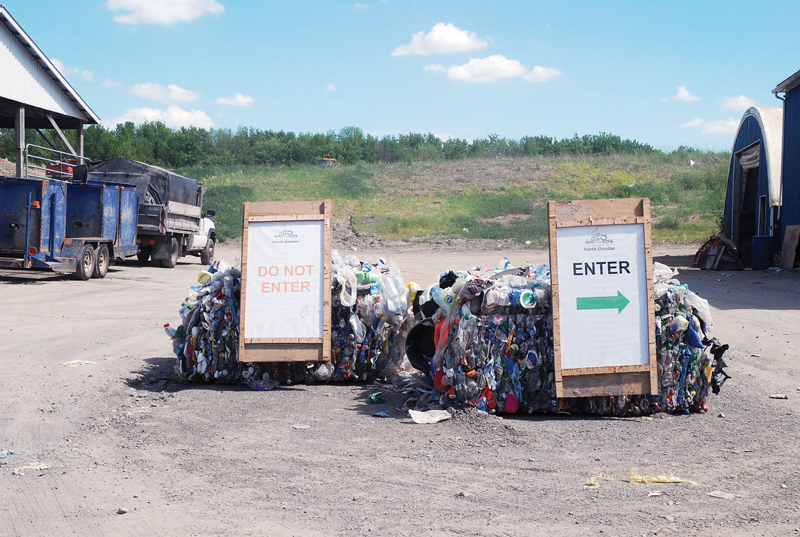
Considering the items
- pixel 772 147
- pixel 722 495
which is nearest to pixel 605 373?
pixel 722 495

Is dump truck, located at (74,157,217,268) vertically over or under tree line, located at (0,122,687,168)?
under

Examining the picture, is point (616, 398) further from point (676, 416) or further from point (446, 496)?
point (446, 496)

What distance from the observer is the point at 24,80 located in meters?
20.9

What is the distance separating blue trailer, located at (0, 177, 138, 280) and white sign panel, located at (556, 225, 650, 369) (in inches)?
522

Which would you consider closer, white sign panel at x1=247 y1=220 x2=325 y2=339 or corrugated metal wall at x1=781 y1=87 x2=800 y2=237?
white sign panel at x1=247 y1=220 x2=325 y2=339

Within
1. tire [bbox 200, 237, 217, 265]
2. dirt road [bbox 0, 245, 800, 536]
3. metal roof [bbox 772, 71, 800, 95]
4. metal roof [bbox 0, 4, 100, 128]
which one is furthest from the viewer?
tire [bbox 200, 237, 217, 265]

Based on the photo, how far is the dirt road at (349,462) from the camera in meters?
3.79

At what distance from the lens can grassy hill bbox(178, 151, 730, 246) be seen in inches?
1464

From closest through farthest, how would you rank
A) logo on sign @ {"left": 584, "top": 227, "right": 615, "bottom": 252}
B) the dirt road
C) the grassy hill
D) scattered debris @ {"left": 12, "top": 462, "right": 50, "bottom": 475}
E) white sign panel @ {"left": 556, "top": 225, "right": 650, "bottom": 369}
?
the dirt road
scattered debris @ {"left": 12, "top": 462, "right": 50, "bottom": 475}
white sign panel @ {"left": 556, "top": 225, "right": 650, "bottom": 369}
logo on sign @ {"left": 584, "top": 227, "right": 615, "bottom": 252}
the grassy hill

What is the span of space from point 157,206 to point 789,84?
19.5m

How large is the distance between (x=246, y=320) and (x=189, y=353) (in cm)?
78

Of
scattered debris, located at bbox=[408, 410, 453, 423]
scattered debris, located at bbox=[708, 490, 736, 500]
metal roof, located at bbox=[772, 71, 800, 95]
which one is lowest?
scattered debris, located at bbox=[708, 490, 736, 500]

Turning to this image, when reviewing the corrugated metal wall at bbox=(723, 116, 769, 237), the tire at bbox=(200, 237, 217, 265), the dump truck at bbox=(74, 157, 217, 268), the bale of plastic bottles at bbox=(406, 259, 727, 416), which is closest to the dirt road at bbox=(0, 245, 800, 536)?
the bale of plastic bottles at bbox=(406, 259, 727, 416)

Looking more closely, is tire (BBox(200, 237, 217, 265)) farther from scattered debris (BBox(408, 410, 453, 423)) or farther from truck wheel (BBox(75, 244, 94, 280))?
scattered debris (BBox(408, 410, 453, 423))
